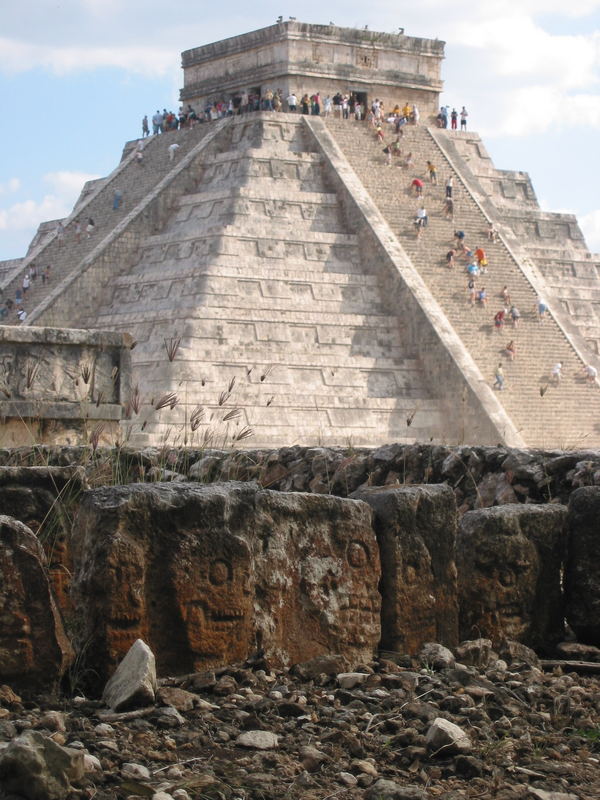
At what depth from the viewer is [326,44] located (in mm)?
41781

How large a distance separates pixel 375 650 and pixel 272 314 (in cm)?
2818

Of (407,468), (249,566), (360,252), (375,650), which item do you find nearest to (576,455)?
(407,468)

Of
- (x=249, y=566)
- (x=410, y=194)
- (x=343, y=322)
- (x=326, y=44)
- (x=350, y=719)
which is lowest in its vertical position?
(x=350, y=719)

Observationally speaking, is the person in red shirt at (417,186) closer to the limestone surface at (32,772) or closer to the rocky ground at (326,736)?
the rocky ground at (326,736)

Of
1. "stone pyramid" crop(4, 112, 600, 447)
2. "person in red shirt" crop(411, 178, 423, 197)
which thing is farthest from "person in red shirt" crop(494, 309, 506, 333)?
"person in red shirt" crop(411, 178, 423, 197)

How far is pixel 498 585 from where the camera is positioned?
6.74 m

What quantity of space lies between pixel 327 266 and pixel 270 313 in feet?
8.50

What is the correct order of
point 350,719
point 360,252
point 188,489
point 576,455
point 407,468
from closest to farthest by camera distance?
point 350,719 → point 188,489 → point 576,455 → point 407,468 → point 360,252

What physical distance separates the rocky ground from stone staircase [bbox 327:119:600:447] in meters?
26.7

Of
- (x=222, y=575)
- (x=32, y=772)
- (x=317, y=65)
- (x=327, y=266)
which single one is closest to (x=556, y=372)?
(x=327, y=266)

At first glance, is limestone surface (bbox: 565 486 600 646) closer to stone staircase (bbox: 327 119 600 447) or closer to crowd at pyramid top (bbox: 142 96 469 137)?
stone staircase (bbox: 327 119 600 447)

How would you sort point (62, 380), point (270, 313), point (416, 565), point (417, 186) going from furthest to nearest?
1. point (417, 186)
2. point (270, 313)
3. point (62, 380)
4. point (416, 565)

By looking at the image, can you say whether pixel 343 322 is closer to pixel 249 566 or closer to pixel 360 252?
pixel 360 252

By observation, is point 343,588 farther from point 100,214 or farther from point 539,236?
point 539,236
